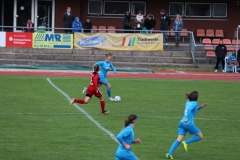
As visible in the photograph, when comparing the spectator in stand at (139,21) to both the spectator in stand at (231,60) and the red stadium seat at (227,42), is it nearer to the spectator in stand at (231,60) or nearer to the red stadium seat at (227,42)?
the red stadium seat at (227,42)

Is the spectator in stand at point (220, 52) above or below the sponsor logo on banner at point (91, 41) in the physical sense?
below

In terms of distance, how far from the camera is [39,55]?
118ft

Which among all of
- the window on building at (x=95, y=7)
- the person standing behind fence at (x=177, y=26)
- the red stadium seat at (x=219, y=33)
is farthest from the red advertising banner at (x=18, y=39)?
the red stadium seat at (x=219, y=33)

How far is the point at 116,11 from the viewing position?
137ft

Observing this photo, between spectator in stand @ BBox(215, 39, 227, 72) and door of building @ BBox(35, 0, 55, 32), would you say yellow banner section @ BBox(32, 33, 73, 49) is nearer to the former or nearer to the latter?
door of building @ BBox(35, 0, 55, 32)

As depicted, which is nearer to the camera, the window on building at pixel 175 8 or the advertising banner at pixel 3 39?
the advertising banner at pixel 3 39

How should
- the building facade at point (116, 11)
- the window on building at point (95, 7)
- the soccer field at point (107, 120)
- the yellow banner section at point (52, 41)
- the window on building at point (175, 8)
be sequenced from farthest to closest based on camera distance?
the window on building at point (175, 8)
the window on building at point (95, 7)
the building facade at point (116, 11)
the yellow banner section at point (52, 41)
the soccer field at point (107, 120)

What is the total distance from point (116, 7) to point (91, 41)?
5.73 meters

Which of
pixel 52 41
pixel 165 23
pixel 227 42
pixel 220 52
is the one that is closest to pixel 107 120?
pixel 220 52

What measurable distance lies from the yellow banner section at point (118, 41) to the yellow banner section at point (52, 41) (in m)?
0.49

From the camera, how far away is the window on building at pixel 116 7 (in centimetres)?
4184

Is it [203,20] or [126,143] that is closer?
[126,143]

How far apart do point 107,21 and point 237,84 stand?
48.7 ft

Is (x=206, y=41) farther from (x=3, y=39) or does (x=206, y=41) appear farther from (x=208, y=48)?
(x=3, y=39)
